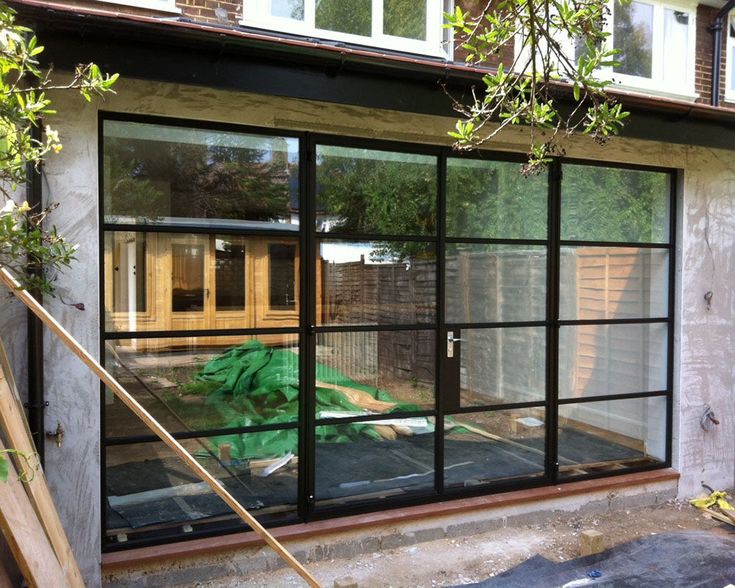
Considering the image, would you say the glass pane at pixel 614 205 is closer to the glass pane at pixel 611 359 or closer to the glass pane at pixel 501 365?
the glass pane at pixel 611 359

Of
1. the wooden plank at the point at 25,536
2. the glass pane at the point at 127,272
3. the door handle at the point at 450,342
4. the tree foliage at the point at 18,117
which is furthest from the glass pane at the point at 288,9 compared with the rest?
the wooden plank at the point at 25,536

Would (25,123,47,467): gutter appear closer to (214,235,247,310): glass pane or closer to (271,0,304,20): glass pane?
(214,235,247,310): glass pane

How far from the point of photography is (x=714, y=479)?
6258mm

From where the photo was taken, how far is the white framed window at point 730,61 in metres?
7.04

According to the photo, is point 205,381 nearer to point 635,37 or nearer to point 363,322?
point 363,322


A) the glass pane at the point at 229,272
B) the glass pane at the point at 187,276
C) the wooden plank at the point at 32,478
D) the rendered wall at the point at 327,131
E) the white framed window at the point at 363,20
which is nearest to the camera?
the wooden plank at the point at 32,478

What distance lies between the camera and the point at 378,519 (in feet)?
15.8

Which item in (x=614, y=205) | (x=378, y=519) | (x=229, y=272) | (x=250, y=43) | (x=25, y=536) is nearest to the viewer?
(x=25, y=536)

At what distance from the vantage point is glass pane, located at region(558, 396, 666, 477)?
19.1 ft

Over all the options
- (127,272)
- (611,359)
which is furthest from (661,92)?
(127,272)

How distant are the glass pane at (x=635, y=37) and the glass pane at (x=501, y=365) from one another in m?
3.16

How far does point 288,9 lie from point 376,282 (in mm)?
2326

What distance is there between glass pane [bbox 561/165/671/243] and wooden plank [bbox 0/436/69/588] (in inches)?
183

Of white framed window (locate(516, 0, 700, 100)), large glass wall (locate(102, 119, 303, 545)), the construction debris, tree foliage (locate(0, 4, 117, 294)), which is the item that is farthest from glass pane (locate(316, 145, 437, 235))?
the construction debris
